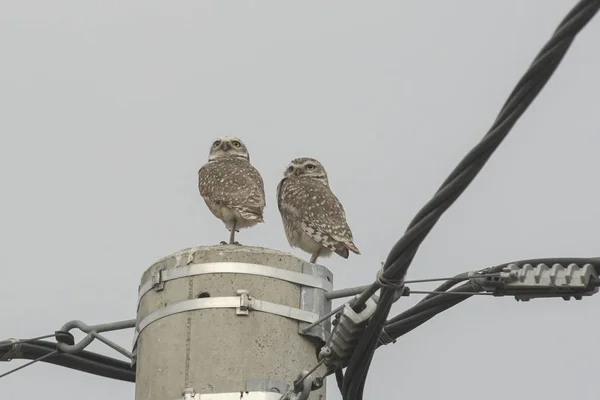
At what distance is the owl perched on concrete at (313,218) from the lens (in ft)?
45.5

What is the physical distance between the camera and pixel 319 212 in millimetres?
14328

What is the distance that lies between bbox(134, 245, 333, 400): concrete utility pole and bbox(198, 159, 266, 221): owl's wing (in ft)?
17.3

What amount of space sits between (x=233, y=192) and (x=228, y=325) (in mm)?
6048

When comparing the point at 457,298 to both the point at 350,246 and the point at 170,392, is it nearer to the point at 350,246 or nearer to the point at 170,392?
the point at 170,392

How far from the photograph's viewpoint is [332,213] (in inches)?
568

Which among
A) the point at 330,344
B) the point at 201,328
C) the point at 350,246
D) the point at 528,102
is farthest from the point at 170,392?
the point at 350,246

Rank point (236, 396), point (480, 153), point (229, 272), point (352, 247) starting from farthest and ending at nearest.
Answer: point (352, 247), point (229, 272), point (236, 396), point (480, 153)

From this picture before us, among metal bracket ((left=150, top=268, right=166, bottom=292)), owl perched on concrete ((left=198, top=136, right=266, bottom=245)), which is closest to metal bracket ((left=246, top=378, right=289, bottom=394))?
metal bracket ((left=150, top=268, right=166, bottom=292))

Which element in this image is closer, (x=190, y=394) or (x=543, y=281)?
(x=543, y=281)

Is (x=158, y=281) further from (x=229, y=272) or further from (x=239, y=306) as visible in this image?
(x=239, y=306)

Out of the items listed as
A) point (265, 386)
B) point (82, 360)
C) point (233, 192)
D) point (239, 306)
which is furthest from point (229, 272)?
point (233, 192)

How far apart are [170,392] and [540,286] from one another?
6.55ft

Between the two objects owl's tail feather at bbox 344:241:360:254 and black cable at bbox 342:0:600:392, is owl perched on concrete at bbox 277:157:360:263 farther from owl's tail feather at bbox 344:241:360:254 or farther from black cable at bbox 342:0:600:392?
black cable at bbox 342:0:600:392

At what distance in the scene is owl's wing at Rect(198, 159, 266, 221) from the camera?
45.2 ft
